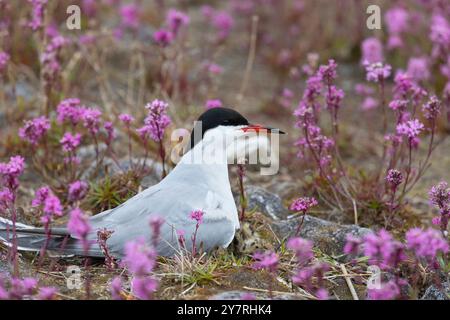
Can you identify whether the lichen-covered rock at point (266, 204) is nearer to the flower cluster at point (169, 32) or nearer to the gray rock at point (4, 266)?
the flower cluster at point (169, 32)

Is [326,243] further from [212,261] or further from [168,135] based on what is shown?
[168,135]

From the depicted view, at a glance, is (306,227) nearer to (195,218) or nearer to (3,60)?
(195,218)

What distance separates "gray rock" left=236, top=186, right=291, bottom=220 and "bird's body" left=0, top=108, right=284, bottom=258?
46 centimetres

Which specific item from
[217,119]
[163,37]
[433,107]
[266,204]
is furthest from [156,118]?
[433,107]

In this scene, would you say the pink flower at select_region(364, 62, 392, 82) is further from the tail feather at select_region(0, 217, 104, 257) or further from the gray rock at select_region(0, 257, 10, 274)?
the gray rock at select_region(0, 257, 10, 274)

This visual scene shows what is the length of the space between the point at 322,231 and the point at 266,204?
44cm

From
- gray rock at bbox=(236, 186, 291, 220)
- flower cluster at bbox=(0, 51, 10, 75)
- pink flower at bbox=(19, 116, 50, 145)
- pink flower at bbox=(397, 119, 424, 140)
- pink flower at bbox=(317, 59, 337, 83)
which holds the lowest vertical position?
gray rock at bbox=(236, 186, 291, 220)

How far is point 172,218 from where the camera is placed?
3.41m

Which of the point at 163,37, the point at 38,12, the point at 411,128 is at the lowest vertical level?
the point at 411,128

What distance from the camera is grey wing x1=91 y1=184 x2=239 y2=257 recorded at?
3371mm

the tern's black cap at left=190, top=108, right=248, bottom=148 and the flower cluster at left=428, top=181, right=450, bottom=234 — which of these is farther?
the tern's black cap at left=190, top=108, right=248, bottom=148

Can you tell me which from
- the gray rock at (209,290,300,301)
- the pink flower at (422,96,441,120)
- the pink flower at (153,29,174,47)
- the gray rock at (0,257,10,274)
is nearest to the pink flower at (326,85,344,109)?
the pink flower at (422,96,441,120)

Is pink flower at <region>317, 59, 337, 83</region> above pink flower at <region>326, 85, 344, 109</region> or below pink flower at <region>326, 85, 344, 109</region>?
above

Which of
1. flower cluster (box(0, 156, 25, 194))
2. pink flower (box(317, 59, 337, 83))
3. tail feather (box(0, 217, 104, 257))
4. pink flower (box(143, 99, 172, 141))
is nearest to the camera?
flower cluster (box(0, 156, 25, 194))
